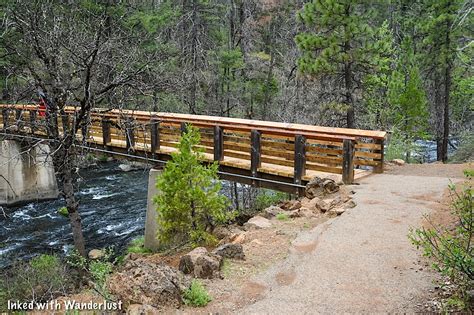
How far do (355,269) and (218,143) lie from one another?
577 cm

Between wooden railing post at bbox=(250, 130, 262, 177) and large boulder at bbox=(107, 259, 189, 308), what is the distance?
5236mm

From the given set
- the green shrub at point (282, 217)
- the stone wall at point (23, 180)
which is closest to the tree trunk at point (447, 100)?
the green shrub at point (282, 217)

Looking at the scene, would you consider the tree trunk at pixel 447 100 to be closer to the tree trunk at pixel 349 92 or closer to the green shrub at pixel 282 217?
the tree trunk at pixel 349 92

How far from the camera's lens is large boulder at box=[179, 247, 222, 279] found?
538 centimetres

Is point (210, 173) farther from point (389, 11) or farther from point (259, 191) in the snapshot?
point (389, 11)

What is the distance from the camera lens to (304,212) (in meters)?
7.84

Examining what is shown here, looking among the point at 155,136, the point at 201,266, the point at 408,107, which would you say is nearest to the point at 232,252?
the point at 201,266

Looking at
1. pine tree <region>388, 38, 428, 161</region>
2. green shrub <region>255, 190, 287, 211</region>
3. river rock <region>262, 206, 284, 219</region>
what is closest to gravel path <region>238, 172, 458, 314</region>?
river rock <region>262, 206, 284, 219</region>

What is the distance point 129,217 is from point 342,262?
11800 millimetres

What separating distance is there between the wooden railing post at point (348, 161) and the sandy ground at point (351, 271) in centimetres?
117

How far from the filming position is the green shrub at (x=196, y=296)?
4.75 meters

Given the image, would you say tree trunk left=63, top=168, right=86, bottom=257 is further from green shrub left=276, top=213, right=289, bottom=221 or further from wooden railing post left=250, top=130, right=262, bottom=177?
green shrub left=276, top=213, right=289, bottom=221

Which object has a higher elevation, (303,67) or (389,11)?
(389,11)

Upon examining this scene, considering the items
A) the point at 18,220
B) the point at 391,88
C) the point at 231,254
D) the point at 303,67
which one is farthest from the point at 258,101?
the point at 231,254
